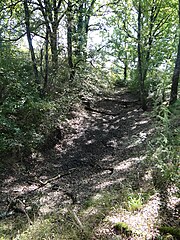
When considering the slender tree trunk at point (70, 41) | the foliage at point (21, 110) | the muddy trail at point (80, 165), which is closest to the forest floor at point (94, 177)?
the muddy trail at point (80, 165)

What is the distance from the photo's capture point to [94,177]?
533 centimetres

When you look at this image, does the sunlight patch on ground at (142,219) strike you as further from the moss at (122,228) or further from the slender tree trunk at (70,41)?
the slender tree trunk at (70,41)

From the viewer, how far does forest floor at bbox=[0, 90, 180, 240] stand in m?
3.12

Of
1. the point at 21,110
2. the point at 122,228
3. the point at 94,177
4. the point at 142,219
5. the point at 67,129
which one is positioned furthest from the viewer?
the point at 67,129

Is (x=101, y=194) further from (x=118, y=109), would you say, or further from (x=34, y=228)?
(x=118, y=109)

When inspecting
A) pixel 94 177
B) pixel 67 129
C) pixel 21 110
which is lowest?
pixel 94 177

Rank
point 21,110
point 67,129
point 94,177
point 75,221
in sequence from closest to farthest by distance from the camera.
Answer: point 75,221 < point 94,177 < point 21,110 < point 67,129

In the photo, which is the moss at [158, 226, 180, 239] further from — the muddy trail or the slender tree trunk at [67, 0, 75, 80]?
the slender tree trunk at [67, 0, 75, 80]

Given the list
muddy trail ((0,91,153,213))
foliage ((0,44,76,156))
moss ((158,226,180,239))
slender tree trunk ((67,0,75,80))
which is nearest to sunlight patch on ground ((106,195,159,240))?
moss ((158,226,180,239))

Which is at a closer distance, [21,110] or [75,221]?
[75,221]

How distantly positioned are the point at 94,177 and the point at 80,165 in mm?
917

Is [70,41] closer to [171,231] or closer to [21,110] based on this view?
[21,110]

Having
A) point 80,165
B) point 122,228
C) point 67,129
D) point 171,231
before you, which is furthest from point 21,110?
point 171,231

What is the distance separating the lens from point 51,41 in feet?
26.6
